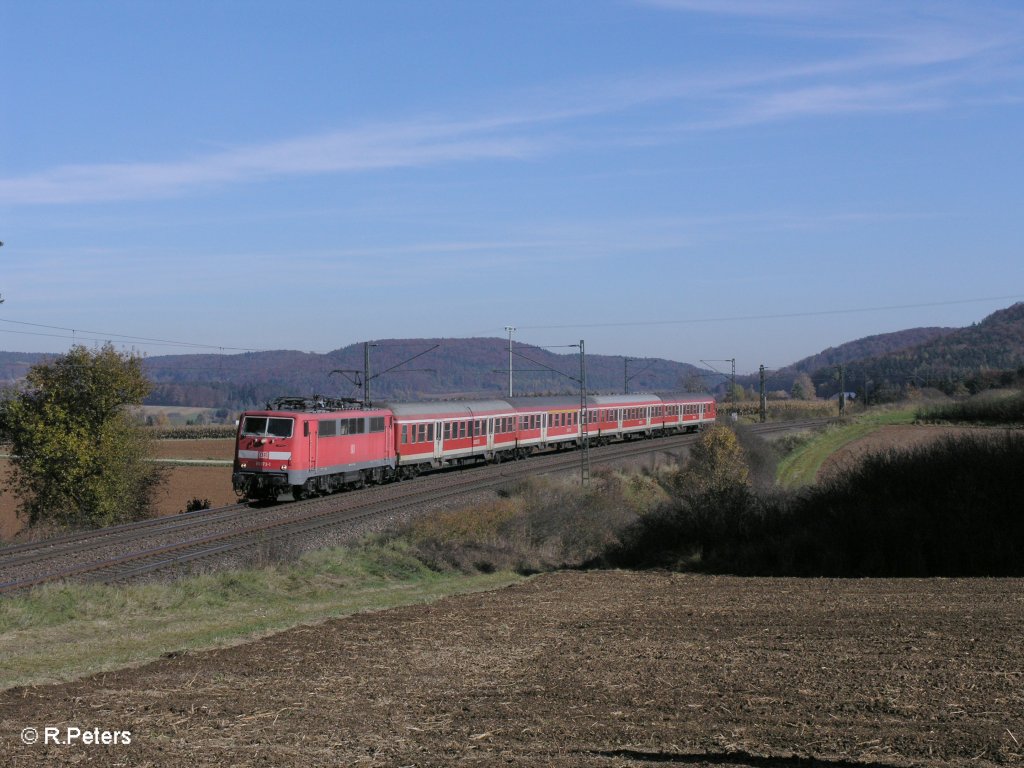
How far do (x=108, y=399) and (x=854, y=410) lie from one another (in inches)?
3621

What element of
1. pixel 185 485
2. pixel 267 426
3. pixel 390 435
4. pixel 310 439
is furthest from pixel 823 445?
pixel 267 426

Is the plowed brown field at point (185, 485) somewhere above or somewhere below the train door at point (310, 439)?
below

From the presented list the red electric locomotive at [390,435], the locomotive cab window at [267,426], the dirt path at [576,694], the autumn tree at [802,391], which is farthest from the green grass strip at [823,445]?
the autumn tree at [802,391]

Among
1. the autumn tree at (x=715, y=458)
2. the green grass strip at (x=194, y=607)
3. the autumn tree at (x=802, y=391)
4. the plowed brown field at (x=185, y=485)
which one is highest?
the autumn tree at (x=802, y=391)

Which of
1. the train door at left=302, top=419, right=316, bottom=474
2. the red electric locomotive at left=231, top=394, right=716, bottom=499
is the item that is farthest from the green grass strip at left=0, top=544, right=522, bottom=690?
the red electric locomotive at left=231, top=394, right=716, bottom=499

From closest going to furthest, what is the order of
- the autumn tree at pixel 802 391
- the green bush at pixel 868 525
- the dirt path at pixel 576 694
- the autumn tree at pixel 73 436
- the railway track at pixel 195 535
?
the dirt path at pixel 576 694
the railway track at pixel 195 535
the green bush at pixel 868 525
the autumn tree at pixel 73 436
the autumn tree at pixel 802 391

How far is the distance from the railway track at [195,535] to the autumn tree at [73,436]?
43.7 ft

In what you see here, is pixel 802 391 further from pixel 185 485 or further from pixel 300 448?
pixel 300 448

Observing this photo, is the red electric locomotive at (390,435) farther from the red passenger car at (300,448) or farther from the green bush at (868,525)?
Answer: the green bush at (868,525)

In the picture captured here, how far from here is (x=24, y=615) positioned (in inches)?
671

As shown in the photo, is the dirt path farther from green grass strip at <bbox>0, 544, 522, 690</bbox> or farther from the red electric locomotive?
the red electric locomotive

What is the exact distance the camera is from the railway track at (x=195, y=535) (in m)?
22.2

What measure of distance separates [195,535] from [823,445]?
53.1 meters

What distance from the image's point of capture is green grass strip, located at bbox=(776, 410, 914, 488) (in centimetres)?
5669
